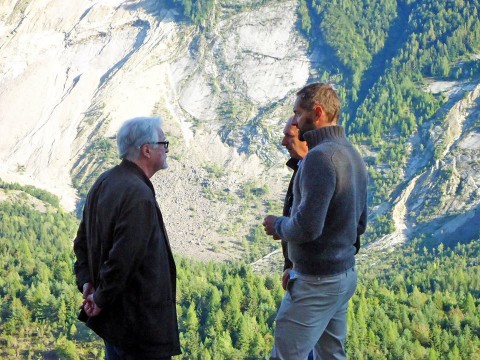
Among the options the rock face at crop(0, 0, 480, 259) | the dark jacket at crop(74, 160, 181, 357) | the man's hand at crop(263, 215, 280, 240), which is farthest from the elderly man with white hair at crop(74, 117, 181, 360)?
the rock face at crop(0, 0, 480, 259)

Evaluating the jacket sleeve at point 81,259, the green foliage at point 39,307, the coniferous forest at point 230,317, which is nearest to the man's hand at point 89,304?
the jacket sleeve at point 81,259

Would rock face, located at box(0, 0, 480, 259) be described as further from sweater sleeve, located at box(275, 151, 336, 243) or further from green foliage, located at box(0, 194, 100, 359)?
sweater sleeve, located at box(275, 151, 336, 243)

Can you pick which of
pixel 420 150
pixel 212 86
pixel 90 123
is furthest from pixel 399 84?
pixel 90 123

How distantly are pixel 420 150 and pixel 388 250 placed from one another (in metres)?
24.0

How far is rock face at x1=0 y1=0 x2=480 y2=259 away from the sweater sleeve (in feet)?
240

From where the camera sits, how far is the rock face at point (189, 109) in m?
86.2

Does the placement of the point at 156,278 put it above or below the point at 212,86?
below

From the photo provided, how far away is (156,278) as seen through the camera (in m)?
5.67

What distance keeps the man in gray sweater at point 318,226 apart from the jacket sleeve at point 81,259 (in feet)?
5.31

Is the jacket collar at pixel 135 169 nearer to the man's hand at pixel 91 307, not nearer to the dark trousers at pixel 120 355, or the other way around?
the man's hand at pixel 91 307

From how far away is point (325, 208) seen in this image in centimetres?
530

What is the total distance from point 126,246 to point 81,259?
2.94ft

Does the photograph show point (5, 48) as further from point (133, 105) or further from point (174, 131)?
point (174, 131)

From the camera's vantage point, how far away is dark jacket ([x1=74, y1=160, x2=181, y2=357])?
5.53 meters
